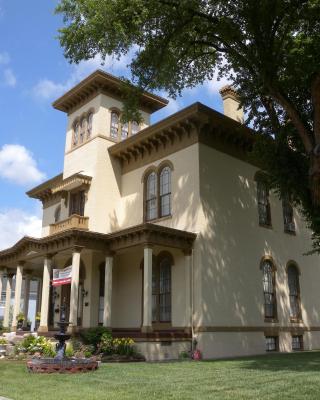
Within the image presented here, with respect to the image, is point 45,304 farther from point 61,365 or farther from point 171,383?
point 171,383

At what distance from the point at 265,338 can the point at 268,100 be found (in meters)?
10.4

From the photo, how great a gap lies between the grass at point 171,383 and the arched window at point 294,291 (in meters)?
9.88

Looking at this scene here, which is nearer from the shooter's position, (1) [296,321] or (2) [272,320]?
(2) [272,320]

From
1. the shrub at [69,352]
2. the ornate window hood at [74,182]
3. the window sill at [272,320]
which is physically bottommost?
the shrub at [69,352]

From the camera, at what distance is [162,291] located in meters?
19.9

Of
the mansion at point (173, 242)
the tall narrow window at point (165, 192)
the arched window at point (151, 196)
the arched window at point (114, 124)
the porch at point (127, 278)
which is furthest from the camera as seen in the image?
the arched window at point (114, 124)

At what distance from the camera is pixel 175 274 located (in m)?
19.4

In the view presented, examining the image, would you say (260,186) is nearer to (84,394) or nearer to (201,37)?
(201,37)

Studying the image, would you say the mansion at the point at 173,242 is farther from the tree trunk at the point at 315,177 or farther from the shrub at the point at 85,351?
the tree trunk at the point at 315,177

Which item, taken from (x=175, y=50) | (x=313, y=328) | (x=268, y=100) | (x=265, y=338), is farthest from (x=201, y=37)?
(x=313, y=328)

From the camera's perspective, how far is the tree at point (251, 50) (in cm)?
1541

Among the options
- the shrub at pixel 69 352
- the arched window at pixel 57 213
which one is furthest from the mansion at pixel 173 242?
the arched window at pixel 57 213

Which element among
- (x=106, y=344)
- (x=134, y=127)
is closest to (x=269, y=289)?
(x=106, y=344)

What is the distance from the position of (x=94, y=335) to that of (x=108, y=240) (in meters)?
4.11
